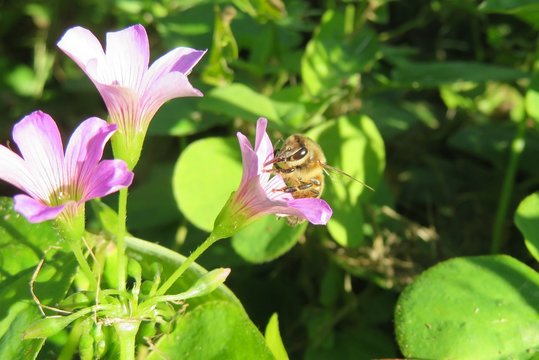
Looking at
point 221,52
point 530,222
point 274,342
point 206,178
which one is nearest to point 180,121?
point 221,52

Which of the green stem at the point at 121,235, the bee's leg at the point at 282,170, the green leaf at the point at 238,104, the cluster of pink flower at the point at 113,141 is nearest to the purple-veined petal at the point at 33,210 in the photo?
the cluster of pink flower at the point at 113,141

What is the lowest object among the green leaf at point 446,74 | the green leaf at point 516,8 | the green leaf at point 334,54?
the green leaf at point 446,74

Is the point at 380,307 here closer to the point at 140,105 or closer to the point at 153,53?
the point at 140,105

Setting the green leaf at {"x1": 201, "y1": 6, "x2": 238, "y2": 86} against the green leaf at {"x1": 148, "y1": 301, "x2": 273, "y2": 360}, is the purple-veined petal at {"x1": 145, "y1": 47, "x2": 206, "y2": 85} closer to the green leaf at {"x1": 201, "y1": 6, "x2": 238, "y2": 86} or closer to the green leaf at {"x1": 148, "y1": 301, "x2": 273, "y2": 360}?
the green leaf at {"x1": 148, "y1": 301, "x2": 273, "y2": 360}

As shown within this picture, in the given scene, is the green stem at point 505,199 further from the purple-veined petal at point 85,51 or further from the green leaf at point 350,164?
the purple-veined petal at point 85,51

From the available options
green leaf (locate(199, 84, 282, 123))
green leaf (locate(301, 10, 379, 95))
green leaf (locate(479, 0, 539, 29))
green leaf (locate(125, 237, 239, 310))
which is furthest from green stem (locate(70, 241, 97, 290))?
green leaf (locate(479, 0, 539, 29))

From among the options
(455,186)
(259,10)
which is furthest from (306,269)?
(259,10)

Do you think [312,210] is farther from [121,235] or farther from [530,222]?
[530,222]
